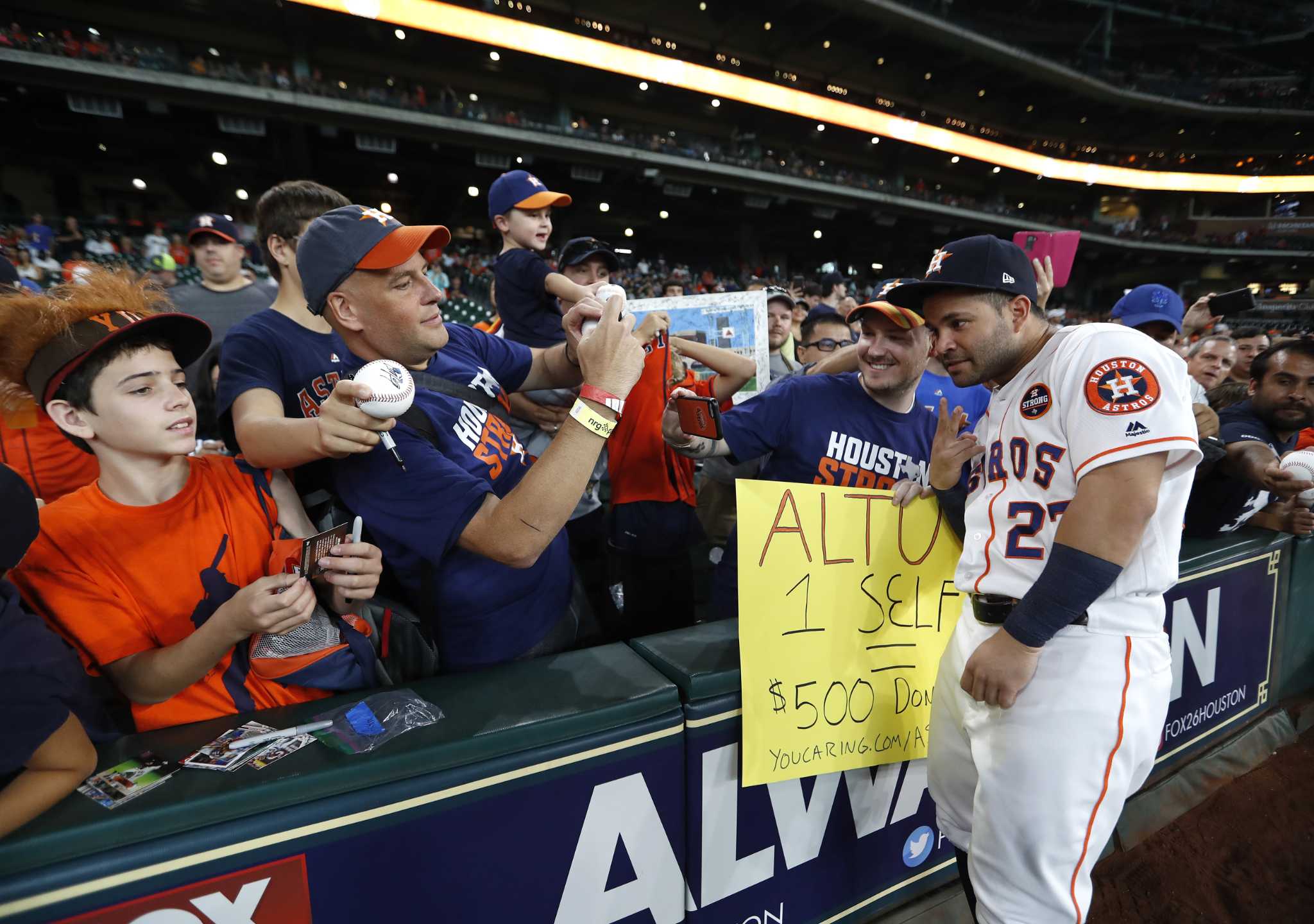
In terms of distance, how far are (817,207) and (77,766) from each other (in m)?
30.8

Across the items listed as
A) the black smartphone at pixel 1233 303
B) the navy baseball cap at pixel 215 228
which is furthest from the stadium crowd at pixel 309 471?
the navy baseball cap at pixel 215 228

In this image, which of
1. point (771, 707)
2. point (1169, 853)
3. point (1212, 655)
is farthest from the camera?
point (1212, 655)

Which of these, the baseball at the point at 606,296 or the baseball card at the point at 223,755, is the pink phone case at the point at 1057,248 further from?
the baseball card at the point at 223,755

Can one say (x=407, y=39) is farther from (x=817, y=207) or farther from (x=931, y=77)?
(x=931, y=77)

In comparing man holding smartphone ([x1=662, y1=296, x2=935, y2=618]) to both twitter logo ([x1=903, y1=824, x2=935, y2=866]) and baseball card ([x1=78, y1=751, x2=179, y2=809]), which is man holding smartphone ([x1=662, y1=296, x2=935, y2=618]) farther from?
baseball card ([x1=78, y1=751, x2=179, y2=809])

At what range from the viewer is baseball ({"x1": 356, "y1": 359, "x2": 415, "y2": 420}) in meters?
1.21

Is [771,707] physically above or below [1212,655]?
above

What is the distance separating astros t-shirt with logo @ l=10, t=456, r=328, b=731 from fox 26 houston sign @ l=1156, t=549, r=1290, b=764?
310 cm

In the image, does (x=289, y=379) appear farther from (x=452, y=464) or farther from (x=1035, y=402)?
(x=1035, y=402)

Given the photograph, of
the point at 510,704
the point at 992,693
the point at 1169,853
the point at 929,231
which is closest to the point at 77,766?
the point at 510,704

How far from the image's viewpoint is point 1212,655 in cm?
271

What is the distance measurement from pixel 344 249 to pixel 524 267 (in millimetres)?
1571

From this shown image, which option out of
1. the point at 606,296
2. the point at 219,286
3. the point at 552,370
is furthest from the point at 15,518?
the point at 219,286

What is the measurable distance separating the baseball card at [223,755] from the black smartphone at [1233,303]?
5.11m
